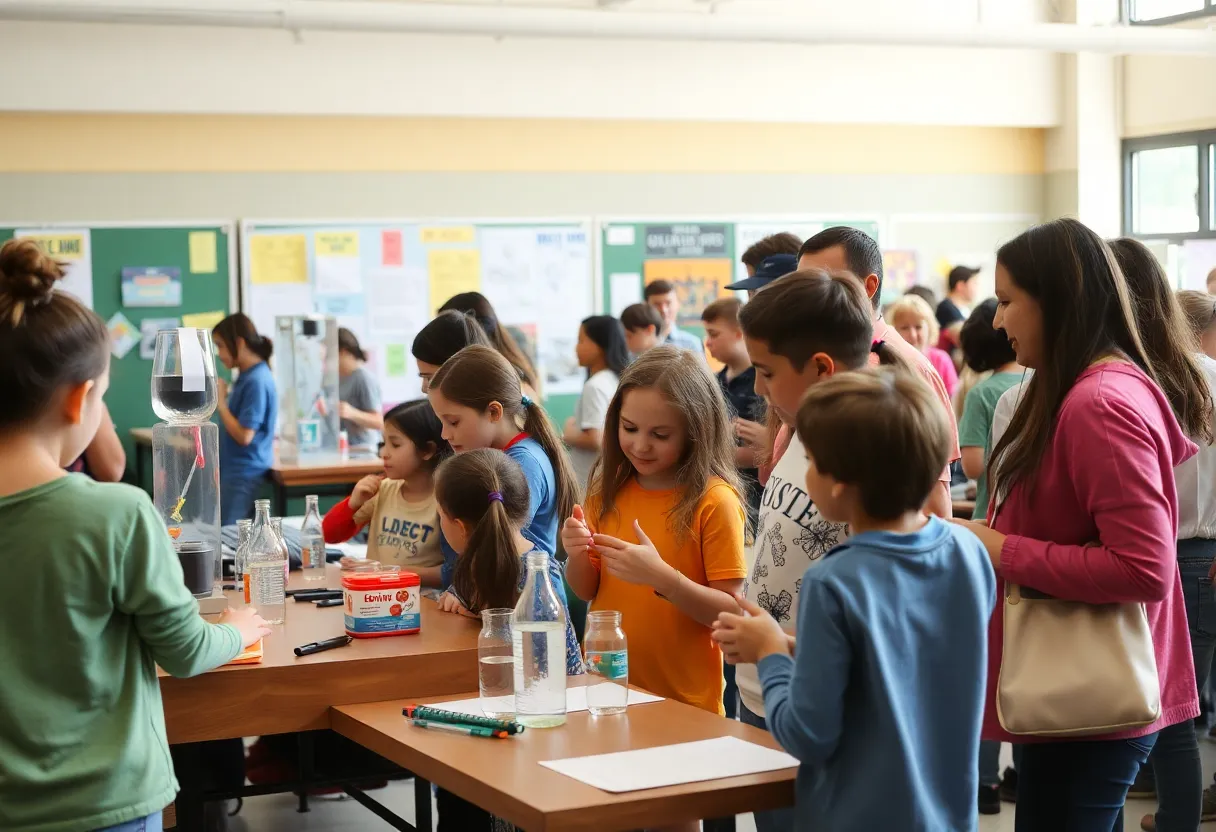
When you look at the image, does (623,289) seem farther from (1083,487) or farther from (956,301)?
(1083,487)

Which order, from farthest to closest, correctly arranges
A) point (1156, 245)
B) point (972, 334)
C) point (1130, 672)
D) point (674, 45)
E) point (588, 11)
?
point (1156, 245) → point (674, 45) → point (588, 11) → point (972, 334) → point (1130, 672)

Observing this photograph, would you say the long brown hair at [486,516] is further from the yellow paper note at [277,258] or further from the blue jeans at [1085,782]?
the yellow paper note at [277,258]

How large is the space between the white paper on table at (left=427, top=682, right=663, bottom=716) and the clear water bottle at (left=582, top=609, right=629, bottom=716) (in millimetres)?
19

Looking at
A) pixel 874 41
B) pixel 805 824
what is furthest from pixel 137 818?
pixel 874 41

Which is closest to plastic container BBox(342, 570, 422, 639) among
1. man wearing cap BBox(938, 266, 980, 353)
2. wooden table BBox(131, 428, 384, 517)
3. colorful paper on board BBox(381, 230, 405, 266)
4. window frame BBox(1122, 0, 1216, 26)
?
wooden table BBox(131, 428, 384, 517)

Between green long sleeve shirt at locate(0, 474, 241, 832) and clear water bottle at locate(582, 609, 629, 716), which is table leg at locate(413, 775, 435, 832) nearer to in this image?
clear water bottle at locate(582, 609, 629, 716)

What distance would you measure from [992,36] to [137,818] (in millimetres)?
6664

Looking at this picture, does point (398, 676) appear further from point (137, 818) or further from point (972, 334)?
point (972, 334)

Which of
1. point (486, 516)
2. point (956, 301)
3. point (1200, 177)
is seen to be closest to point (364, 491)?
point (486, 516)

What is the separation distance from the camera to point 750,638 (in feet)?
5.42

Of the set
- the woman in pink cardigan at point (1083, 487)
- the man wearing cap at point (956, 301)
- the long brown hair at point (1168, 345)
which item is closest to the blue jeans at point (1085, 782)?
the woman in pink cardigan at point (1083, 487)

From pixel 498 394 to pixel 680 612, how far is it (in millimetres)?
711

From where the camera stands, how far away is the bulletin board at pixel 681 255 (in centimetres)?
780

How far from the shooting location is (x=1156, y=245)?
330 inches
